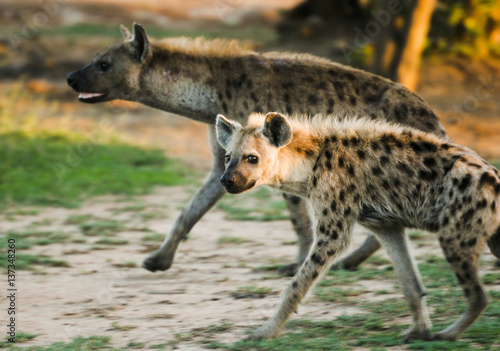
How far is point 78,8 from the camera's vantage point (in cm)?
1934

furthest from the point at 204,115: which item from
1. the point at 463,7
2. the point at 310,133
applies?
the point at 463,7

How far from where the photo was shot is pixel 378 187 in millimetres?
4297

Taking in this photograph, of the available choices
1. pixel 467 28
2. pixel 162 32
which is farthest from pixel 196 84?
pixel 162 32

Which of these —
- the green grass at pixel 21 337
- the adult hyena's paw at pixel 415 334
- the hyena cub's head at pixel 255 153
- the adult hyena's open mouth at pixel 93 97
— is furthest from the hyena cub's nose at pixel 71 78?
the adult hyena's paw at pixel 415 334

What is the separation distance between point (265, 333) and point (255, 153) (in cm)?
97

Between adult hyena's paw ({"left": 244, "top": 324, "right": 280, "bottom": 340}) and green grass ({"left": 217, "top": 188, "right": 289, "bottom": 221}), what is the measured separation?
2944mm

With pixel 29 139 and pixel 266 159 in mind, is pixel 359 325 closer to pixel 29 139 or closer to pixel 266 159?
pixel 266 159

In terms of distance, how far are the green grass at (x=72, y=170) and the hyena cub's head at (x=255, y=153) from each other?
12.1 ft

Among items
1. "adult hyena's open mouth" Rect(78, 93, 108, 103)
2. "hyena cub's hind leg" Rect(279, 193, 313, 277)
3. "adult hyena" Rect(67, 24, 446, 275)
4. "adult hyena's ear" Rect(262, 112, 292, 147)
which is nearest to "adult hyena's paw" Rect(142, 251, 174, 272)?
"adult hyena" Rect(67, 24, 446, 275)

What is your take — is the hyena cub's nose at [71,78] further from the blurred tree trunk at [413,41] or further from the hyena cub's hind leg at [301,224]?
the blurred tree trunk at [413,41]

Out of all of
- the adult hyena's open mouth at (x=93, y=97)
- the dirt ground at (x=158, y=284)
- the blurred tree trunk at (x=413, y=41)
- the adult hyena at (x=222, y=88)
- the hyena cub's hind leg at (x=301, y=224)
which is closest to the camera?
the dirt ground at (x=158, y=284)

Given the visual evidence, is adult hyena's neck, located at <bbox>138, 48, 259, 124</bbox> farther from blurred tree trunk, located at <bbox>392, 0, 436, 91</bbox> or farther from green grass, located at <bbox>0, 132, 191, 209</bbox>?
blurred tree trunk, located at <bbox>392, 0, 436, 91</bbox>

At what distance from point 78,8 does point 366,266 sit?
50.0 ft

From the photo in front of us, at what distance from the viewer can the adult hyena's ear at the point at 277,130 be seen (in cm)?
438
